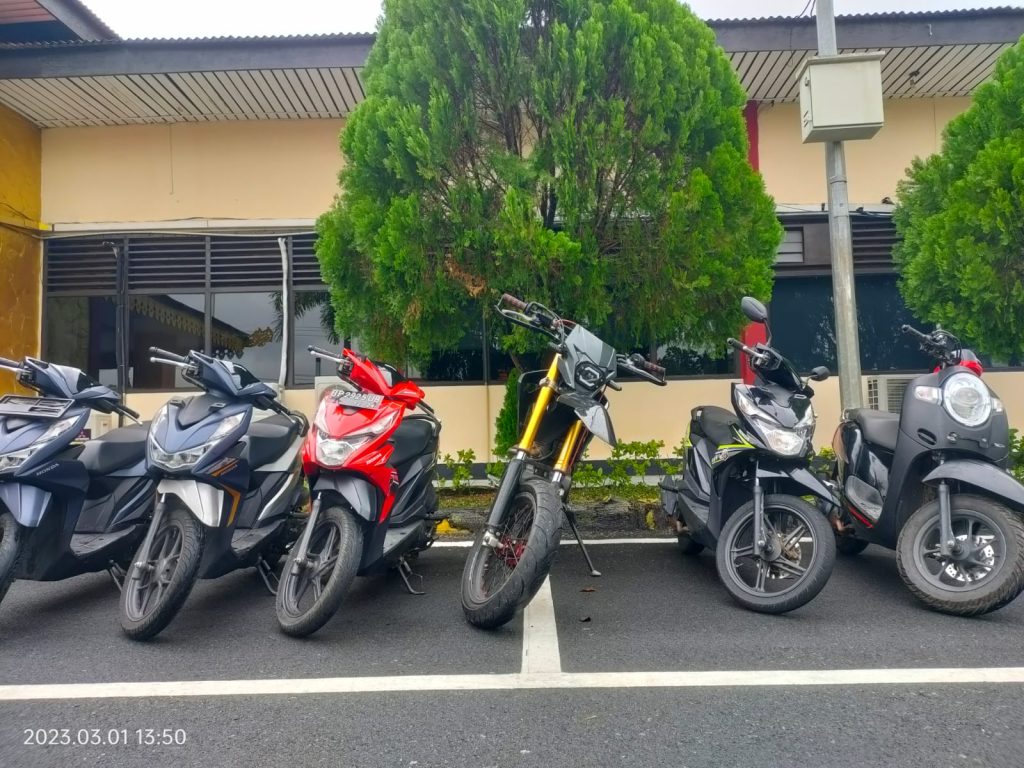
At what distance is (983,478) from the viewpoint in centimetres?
330

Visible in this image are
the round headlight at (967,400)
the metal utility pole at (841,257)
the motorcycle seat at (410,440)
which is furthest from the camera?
the metal utility pole at (841,257)

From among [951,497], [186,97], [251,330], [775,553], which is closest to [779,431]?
[775,553]

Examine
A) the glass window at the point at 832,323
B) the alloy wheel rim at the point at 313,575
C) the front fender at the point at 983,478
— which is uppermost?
the glass window at the point at 832,323

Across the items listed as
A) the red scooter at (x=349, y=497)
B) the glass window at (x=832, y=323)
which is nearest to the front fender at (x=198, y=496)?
the red scooter at (x=349, y=497)

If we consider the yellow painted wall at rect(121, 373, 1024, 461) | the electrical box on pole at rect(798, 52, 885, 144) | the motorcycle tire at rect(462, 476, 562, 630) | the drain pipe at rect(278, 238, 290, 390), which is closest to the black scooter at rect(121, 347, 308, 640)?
the motorcycle tire at rect(462, 476, 562, 630)

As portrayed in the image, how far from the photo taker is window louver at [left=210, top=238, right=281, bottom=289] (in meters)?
8.97

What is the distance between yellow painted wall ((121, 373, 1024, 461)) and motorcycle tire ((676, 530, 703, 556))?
3738 mm

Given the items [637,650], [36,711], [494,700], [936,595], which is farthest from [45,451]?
[936,595]

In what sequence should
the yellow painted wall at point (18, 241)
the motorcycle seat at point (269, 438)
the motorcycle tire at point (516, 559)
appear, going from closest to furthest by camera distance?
the motorcycle tire at point (516, 559) → the motorcycle seat at point (269, 438) → the yellow painted wall at point (18, 241)

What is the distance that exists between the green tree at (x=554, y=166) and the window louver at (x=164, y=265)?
15.0 feet

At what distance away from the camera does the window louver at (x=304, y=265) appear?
351 inches

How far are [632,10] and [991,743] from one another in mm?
4686

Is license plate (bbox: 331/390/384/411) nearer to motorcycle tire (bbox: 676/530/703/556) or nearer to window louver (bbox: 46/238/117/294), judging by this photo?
motorcycle tire (bbox: 676/530/703/556)

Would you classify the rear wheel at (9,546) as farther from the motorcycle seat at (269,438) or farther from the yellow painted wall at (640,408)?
the yellow painted wall at (640,408)
